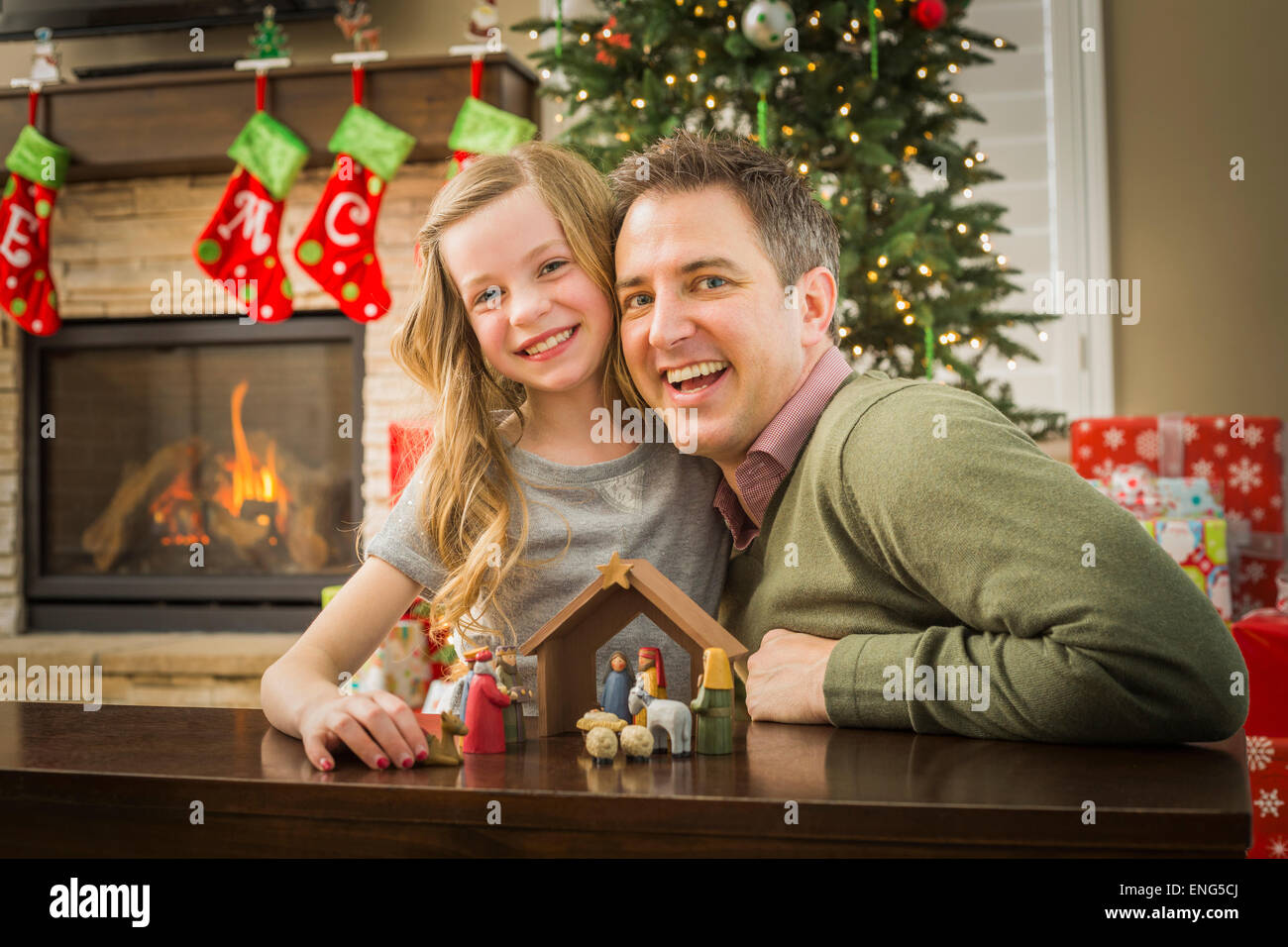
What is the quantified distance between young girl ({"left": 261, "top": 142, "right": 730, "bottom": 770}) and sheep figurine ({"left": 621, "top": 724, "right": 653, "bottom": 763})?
1.01 ft

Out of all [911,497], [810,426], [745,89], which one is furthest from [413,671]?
[911,497]

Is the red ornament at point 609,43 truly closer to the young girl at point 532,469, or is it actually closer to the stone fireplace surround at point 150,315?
the stone fireplace surround at point 150,315

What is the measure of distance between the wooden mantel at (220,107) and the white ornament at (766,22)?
3.31ft

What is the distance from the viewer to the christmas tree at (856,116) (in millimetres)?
2760

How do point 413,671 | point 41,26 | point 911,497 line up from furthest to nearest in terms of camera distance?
point 41,26 < point 413,671 < point 911,497

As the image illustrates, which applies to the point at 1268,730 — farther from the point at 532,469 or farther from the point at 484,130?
the point at 484,130

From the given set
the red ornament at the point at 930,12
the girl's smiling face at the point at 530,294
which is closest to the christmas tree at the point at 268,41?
the red ornament at the point at 930,12

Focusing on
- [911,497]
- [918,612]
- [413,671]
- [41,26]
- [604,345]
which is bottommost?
[413,671]

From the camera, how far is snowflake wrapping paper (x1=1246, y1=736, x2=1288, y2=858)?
1.94 metres

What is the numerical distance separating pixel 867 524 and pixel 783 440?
6.3 inches

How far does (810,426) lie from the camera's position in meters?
1.12

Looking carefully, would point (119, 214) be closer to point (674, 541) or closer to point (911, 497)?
point (674, 541)

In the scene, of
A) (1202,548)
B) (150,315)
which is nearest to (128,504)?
(150,315)
